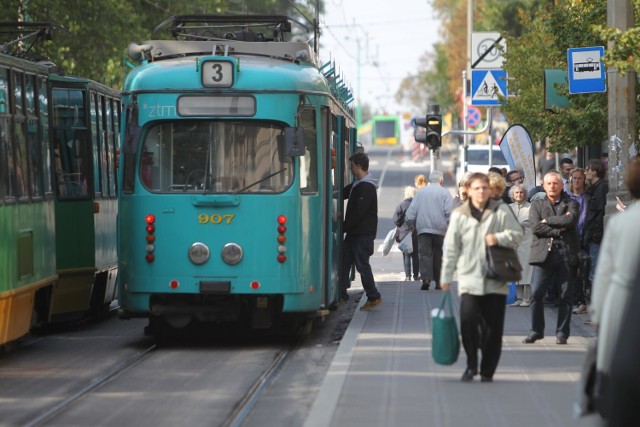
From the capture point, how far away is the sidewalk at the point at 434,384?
1007cm

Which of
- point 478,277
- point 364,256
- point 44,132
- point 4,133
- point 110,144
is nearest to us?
point 478,277

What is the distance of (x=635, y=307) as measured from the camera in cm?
673

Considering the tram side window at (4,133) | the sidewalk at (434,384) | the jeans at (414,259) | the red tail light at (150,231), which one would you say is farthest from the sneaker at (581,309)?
the tram side window at (4,133)

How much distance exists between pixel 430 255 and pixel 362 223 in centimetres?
325

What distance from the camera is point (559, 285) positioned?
578 inches

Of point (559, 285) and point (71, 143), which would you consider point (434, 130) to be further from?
point (559, 285)

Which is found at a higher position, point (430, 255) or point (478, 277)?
point (478, 277)

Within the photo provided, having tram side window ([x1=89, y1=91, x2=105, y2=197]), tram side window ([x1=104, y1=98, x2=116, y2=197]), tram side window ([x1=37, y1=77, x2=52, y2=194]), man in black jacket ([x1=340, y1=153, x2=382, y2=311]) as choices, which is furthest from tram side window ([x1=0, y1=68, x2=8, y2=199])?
man in black jacket ([x1=340, y1=153, x2=382, y2=311])

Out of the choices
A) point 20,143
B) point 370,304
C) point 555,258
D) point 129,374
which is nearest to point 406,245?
point 370,304

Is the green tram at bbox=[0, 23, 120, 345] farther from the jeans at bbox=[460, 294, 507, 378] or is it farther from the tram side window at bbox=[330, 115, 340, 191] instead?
the jeans at bbox=[460, 294, 507, 378]

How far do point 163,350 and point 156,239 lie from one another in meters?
1.16

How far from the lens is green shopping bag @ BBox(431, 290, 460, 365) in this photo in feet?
39.3

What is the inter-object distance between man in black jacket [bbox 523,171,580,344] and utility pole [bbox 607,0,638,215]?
0.47 meters

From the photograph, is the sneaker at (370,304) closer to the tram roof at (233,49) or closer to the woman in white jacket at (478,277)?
the tram roof at (233,49)
